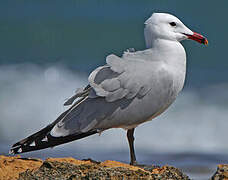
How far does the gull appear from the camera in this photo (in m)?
7.50

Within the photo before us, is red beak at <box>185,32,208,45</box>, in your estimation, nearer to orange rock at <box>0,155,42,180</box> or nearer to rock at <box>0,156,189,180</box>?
rock at <box>0,156,189,180</box>

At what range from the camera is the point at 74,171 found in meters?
5.76

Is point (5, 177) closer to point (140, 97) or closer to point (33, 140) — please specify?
point (33, 140)

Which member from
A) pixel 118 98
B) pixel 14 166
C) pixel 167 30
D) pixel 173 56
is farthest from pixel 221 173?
pixel 167 30

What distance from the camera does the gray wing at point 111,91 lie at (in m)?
7.50

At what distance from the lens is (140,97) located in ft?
25.0

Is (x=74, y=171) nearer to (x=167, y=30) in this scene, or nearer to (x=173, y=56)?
(x=173, y=56)

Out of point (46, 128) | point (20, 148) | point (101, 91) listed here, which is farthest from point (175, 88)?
point (20, 148)

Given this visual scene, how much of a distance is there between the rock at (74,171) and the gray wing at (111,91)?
73 cm

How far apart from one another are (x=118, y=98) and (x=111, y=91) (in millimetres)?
171

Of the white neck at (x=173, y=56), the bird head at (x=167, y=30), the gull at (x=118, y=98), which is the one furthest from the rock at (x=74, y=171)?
the bird head at (x=167, y=30)

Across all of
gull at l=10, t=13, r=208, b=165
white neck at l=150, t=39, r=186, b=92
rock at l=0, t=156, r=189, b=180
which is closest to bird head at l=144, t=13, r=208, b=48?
white neck at l=150, t=39, r=186, b=92

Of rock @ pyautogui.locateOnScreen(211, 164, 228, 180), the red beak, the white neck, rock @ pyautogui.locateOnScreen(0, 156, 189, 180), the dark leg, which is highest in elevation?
the red beak

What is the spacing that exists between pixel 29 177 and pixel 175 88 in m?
3.16
